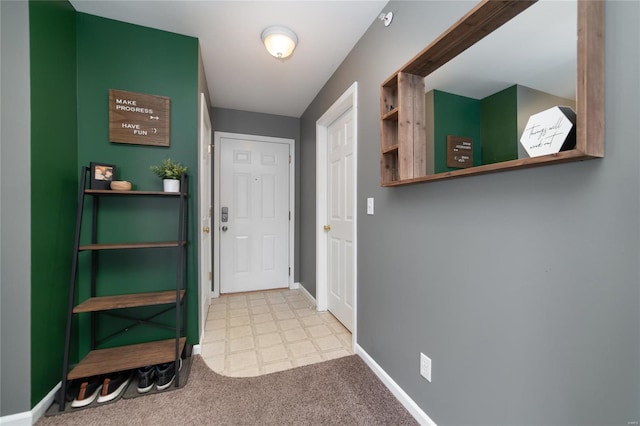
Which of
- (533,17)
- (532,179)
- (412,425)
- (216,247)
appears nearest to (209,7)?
(533,17)

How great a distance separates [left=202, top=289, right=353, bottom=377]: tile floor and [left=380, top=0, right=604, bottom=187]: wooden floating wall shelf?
1.47 meters

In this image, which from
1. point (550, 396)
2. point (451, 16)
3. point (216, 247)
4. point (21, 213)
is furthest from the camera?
point (216, 247)

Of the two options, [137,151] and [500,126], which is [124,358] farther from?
[500,126]

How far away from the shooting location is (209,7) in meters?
1.68

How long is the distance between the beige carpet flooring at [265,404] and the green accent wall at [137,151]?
1.61 ft

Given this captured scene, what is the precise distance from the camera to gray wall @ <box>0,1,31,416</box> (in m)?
Result: 1.27

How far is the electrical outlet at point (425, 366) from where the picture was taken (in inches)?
51.3

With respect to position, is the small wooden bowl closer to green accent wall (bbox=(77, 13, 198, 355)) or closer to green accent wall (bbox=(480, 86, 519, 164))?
green accent wall (bbox=(77, 13, 198, 355))

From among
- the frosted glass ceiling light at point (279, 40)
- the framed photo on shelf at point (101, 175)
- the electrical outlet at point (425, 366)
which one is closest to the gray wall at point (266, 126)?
the frosted glass ceiling light at point (279, 40)

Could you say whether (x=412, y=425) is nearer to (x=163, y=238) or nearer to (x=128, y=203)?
(x=163, y=238)

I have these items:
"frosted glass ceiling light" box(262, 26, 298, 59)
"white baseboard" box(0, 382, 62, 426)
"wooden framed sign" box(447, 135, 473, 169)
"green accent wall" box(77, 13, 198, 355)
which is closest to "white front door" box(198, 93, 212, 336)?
"green accent wall" box(77, 13, 198, 355)

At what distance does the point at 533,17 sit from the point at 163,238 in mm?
2332

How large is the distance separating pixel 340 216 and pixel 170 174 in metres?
1.47

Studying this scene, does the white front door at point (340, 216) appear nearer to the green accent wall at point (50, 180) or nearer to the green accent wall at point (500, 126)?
the green accent wall at point (500, 126)
